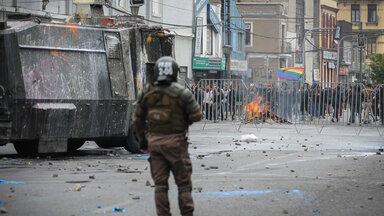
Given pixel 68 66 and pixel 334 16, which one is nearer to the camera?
pixel 68 66

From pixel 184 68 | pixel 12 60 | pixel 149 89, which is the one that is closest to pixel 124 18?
pixel 12 60

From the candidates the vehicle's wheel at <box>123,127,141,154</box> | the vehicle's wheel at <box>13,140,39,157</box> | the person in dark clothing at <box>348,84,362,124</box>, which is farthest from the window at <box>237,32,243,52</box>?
the vehicle's wheel at <box>13,140,39,157</box>

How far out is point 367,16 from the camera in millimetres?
104250

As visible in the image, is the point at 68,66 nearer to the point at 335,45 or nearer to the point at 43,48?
the point at 43,48

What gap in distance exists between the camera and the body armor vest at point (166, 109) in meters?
7.45

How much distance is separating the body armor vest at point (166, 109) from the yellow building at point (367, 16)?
98.2 meters

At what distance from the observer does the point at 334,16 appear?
93625 mm

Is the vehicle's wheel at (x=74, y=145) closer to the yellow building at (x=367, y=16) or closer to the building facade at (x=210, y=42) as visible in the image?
the building facade at (x=210, y=42)

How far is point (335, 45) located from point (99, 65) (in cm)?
7851

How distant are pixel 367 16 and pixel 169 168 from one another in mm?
100053

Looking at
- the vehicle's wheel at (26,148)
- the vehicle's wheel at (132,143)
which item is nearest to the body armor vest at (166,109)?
the vehicle's wheel at (26,148)

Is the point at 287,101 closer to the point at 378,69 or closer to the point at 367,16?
the point at 378,69

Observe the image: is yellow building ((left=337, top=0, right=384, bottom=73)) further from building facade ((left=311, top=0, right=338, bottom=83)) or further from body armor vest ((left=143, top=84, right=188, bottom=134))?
body armor vest ((left=143, top=84, right=188, bottom=134))

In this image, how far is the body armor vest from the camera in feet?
24.4
